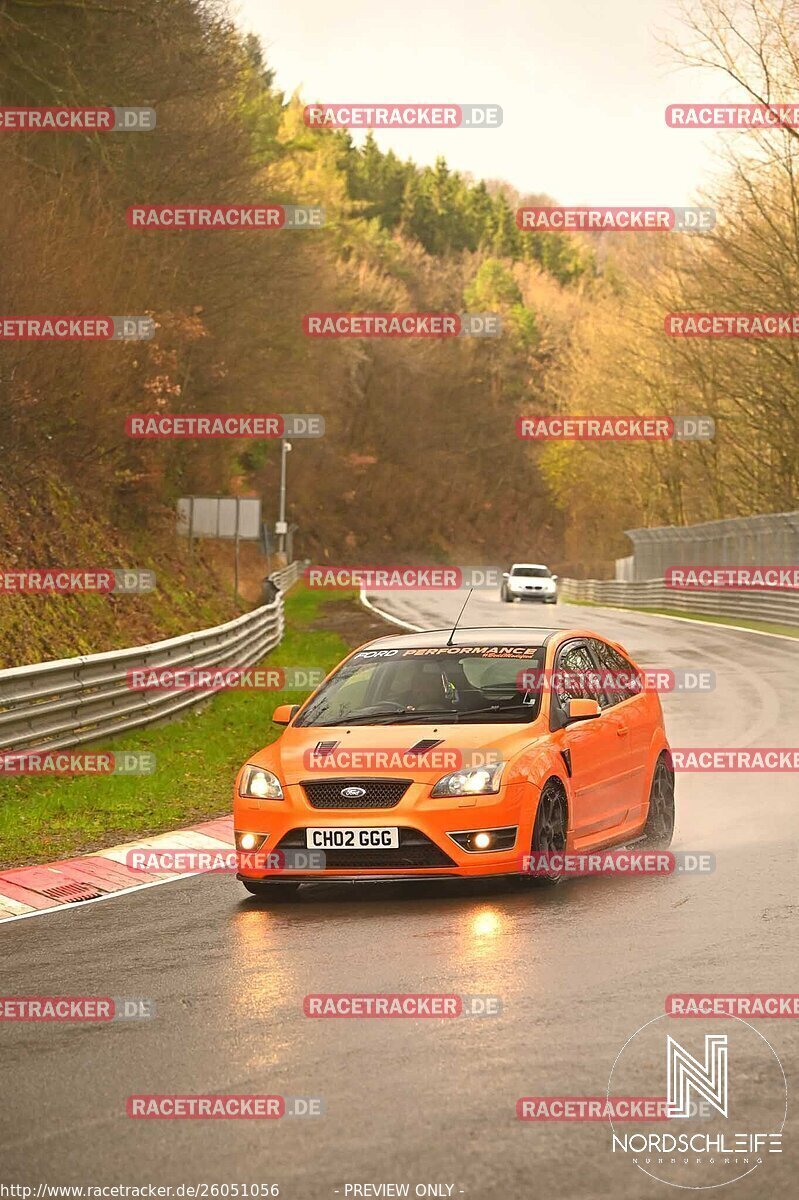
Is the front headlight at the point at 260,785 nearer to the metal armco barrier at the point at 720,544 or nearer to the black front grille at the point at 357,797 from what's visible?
the black front grille at the point at 357,797

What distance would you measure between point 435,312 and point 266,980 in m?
125

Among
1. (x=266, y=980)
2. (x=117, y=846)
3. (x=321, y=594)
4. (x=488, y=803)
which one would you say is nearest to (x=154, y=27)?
(x=117, y=846)

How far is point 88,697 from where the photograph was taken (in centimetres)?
1633

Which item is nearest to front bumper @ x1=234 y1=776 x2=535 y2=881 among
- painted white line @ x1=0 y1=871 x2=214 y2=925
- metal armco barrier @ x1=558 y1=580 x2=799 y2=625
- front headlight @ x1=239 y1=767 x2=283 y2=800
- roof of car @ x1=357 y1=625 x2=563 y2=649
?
front headlight @ x1=239 y1=767 x2=283 y2=800

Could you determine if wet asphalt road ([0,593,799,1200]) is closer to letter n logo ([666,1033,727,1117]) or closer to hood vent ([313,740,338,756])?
letter n logo ([666,1033,727,1117])

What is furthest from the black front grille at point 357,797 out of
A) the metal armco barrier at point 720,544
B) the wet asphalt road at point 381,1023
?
the metal armco barrier at point 720,544

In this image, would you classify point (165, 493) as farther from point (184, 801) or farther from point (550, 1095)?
point (550, 1095)

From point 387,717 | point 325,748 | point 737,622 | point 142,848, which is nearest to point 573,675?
point 387,717

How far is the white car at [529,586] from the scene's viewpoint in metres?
63.0

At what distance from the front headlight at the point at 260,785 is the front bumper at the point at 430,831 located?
0.26 meters

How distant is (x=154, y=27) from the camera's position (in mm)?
30609

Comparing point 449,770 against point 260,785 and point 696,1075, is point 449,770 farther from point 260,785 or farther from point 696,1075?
point 696,1075

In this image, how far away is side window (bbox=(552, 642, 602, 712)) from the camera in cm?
1120

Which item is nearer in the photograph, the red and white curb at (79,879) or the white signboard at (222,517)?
the red and white curb at (79,879)
